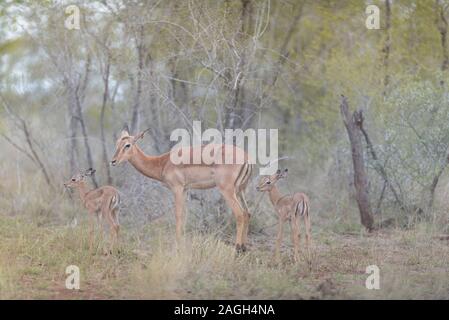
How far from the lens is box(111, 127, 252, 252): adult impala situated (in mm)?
9188

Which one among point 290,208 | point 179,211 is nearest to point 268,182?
point 290,208

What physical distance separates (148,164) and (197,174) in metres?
0.72

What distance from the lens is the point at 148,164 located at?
9.65 meters

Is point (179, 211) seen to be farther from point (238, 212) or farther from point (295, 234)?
point (295, 234)

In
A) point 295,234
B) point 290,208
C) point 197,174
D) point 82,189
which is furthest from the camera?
point 82,189

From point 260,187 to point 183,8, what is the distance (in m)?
3.79

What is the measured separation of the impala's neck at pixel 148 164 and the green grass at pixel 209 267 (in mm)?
942

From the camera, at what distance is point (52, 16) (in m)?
12.4

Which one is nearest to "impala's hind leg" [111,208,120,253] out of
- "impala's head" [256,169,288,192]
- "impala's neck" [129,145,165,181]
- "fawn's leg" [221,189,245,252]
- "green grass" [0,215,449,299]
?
"green grass" [0,215,449,299]

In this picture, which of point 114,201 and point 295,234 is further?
point 114,201

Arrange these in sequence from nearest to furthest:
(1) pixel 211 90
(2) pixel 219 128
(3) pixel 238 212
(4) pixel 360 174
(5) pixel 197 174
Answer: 1. (3) pixel 238 212
2. (5) pixel 197 174
3. (2) pixel 219 128
4. (1) pixel 211 90
5. (4) pixel 360 174

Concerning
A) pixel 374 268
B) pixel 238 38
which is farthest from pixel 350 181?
pixel 374 268

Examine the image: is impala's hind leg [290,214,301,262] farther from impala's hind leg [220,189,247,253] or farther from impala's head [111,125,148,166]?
impala's head [111,125,148,166]
